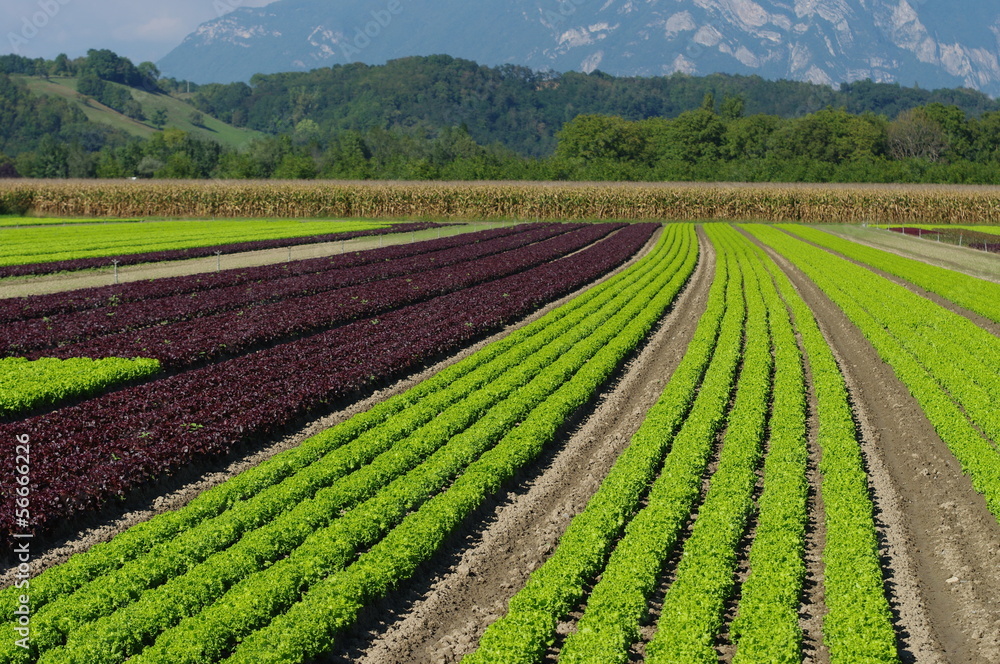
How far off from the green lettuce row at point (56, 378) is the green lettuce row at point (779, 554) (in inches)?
471

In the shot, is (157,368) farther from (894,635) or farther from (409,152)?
(409,152)

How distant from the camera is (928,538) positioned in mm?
10281

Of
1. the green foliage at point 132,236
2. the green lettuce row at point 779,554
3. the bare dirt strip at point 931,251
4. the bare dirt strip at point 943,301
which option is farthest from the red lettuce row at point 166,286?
the bare dirt strip at point 931,251

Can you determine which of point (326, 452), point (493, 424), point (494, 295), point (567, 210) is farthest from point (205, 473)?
point (567, 210)

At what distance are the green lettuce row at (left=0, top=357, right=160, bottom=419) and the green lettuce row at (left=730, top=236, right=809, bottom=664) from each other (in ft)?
39.2

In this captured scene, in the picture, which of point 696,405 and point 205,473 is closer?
point 205,473

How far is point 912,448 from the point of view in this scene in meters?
13.5

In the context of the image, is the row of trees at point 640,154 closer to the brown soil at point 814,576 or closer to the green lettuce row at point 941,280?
the green lettuce row at point 941,280

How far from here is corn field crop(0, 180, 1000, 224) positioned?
73312mm

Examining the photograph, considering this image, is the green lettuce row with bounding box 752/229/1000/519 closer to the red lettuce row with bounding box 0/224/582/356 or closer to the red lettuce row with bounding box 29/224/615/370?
the red lettuce row with bounding box 29/224/615/370

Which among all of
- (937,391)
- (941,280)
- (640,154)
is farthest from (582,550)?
(640,154)

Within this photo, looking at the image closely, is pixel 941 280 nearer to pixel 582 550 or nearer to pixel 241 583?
pixel 582 550

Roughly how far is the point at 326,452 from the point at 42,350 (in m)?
9.55

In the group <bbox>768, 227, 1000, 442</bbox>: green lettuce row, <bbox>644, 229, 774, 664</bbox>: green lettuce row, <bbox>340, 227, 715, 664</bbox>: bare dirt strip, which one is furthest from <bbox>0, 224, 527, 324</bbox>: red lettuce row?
<bbox>768, 227, 1000, 442</bbox>: green lettuce row
